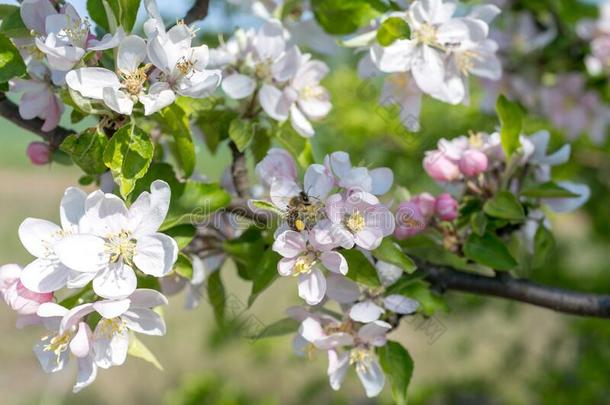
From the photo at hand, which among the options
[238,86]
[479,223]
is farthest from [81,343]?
[479,223]

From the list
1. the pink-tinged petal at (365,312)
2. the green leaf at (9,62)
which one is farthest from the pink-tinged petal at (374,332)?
the green leaf at (9,62)

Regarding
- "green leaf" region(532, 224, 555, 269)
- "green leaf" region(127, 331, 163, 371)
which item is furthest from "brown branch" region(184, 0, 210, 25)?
"green leaf" region(532, 224, 555, 269)

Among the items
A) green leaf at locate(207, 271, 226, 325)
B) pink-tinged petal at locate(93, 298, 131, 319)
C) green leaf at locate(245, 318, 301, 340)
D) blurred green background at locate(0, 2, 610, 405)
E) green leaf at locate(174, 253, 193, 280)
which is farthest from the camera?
blurred green background at locate(0, 2, 610, 405)

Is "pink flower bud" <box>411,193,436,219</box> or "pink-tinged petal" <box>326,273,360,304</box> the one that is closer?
"pink-tinged petal" <box>326,273,360,304</box>

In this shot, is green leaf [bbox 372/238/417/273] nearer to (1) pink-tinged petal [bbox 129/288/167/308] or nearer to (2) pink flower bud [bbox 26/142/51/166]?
(1) pink-tinged petal [bbox 129/288/167/308]

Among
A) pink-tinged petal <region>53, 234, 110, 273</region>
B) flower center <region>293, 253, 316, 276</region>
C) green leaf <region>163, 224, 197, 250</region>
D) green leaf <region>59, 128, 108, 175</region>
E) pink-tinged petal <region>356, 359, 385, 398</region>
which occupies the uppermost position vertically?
green leaf <region>59, 128, 108, 175</region>

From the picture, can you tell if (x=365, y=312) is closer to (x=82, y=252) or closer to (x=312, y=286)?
(x=312, y=286)

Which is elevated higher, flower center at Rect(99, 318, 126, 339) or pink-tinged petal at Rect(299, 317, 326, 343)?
flower center at Rect(99, 318, 126, 339)

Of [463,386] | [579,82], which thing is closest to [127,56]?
[579,82]
